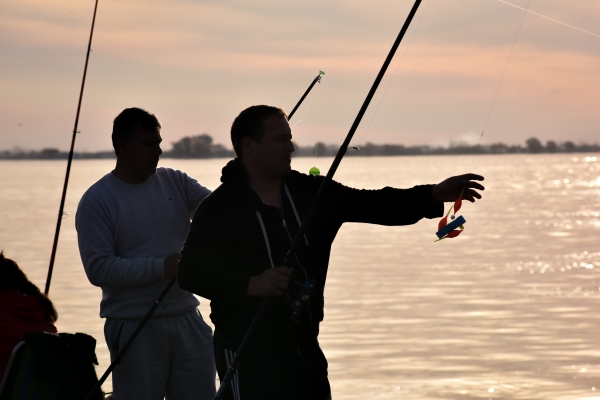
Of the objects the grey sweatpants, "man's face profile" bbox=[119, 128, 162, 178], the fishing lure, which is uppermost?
"man's face profile" bbox=[119, 128, 162, 178]

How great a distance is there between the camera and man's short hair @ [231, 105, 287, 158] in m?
3.42

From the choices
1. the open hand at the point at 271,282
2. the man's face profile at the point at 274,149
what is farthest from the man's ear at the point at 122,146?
the open hand at the point at 271,282

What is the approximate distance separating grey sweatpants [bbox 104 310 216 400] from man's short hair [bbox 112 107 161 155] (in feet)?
2.50

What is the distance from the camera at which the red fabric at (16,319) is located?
3.73m

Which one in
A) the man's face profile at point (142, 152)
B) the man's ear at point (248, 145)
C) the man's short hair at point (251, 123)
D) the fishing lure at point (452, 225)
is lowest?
the fishing lure at point (452, 225)

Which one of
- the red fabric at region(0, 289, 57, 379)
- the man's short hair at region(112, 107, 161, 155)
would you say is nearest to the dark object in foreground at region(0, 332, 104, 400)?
the red fabric at region(0, 289, 57, 379)

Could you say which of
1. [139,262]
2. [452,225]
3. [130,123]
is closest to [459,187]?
[452,225]

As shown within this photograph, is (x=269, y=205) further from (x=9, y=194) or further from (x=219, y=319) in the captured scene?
(x=9, y=194)

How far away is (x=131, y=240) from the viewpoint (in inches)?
163

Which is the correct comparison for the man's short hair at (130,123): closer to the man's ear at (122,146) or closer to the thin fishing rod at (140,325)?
the man's ear at (122,146)

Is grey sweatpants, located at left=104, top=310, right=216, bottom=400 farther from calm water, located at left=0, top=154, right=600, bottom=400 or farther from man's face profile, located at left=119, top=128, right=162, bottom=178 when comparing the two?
calm water, located at left=0, top=154, right=600, bottom=400

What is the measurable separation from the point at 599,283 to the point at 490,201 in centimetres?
2857

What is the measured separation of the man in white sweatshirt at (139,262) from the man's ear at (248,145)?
0.82m

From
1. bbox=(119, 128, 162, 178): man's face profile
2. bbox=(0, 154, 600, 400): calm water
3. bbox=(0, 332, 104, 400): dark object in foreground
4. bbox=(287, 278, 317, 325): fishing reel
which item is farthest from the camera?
bbox=(0, 154, 600, 400): calm water
